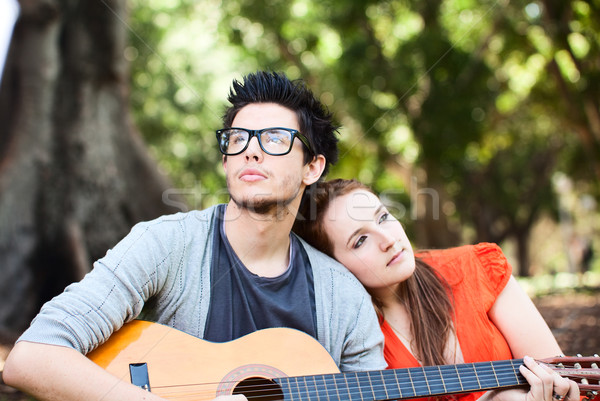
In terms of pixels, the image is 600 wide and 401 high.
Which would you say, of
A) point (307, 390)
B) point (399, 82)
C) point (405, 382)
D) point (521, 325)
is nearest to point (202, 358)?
point (307, 390)

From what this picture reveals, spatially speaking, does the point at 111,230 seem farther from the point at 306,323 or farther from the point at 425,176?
the point at 425,176

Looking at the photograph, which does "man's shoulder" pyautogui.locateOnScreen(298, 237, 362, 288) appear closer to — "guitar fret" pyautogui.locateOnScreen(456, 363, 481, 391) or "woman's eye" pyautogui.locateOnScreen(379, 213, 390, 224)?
"woman's eye" pyautogui.locateOnScreen(379, 213, 390, 224)

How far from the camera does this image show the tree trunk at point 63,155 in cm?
564

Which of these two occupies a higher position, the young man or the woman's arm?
the young man

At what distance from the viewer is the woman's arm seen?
111 inches

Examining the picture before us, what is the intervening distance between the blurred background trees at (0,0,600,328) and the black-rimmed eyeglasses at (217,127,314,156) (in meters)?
3.26

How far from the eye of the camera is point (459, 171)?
1445 cm

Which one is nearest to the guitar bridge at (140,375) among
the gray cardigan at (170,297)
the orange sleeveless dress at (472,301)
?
the gray cardigan at (170,297)

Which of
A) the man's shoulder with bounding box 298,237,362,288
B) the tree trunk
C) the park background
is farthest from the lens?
the park background

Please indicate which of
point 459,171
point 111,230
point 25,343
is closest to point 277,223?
point 25,343

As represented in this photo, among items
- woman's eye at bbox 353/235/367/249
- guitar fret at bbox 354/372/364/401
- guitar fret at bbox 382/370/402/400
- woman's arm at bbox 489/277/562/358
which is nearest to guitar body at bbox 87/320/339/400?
guitar fret at bbox 354/372/364/401

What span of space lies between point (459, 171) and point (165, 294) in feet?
42.4

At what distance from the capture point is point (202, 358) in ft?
7.79

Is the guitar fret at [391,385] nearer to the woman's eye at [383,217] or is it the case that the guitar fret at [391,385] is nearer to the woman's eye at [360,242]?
the woman's eye at [360,242]
